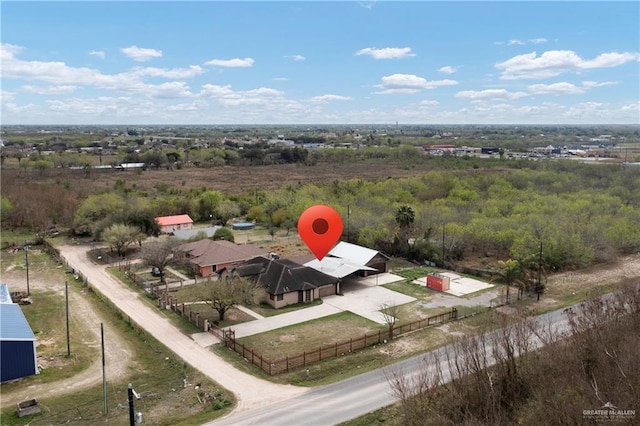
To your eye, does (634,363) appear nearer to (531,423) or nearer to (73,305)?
(531,423)

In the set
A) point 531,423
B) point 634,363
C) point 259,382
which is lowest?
point 259,382

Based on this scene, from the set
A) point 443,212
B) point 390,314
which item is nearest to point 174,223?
point 443,212

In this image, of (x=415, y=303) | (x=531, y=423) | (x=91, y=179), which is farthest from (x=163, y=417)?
(x=91, y=179)

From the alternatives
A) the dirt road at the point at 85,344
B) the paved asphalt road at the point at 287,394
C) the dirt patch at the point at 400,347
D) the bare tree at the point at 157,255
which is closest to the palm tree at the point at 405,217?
the paved asphalt road at the point at 287,394

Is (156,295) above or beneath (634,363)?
beneath

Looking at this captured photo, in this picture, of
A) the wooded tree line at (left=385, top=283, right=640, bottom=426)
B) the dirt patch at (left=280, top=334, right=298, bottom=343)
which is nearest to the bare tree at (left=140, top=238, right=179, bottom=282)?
the dirt patch at (left=280, top=334, right=298, bottom=343)

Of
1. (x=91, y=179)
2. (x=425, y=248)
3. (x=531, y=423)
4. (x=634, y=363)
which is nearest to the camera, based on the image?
(x=531, y=423)

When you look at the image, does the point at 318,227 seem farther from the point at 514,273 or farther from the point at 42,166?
the point at 42,166
